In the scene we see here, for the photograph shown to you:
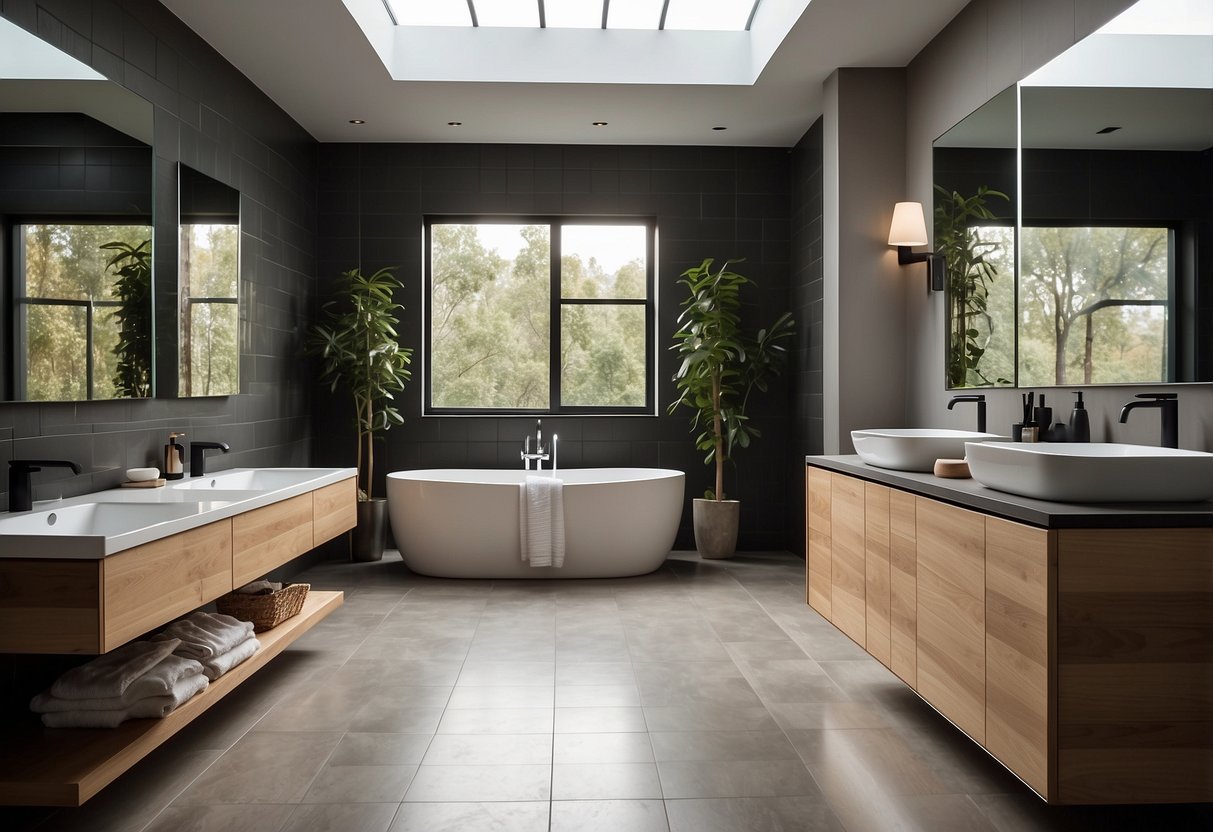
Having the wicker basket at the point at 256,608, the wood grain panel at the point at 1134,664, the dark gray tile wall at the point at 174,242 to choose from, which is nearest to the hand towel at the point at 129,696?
the dark gray tile wall at the point at 174,242

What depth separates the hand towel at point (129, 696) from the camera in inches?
90.0

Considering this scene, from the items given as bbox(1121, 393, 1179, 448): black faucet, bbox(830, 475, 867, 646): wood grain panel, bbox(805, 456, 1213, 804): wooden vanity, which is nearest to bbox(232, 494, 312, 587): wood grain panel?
bbox(830, 475, 867, 646): wood grain panel

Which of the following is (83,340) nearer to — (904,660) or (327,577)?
(327,577)

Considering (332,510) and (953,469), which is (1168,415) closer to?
(953,469)

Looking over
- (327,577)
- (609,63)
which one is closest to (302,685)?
(327,577)

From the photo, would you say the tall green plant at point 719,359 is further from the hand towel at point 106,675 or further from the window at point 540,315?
the hand towel at point 106,675

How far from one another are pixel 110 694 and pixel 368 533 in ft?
10.5

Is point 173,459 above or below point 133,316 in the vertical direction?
below

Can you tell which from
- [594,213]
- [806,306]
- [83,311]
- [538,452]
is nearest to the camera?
[83,311]

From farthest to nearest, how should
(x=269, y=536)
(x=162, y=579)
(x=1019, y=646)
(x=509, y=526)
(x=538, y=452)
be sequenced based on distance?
(x=538, y=452), (x=509, y=526), (x=269, y=536), (x=162, y=579), (x=1019, y=646)

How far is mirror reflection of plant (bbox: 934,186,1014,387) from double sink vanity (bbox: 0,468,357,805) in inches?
114

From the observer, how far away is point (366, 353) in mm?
5316

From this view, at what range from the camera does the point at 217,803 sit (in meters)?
2.22

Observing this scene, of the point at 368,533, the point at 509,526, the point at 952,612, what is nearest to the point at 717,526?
the point at 509,526
